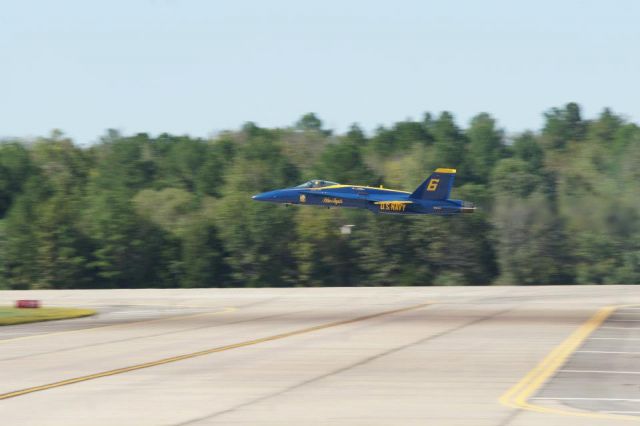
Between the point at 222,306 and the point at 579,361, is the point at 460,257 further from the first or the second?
the point at 579,361

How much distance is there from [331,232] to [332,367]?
311 feet

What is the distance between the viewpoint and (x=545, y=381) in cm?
2175

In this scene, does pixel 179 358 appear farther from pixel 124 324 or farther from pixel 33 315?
pixel 33 315

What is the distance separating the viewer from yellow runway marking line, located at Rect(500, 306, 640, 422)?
17812 millimetres

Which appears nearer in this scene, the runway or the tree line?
the runway

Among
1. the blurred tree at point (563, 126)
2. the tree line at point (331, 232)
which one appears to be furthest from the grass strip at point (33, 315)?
the blurred tree at point (563, 126)

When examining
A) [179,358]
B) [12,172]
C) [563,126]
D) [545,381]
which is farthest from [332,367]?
[563,126]

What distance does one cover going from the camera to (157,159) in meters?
175

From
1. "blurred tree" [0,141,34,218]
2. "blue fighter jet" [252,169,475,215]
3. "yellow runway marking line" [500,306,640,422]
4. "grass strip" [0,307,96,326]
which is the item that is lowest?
"yellow runway marking line" [500,306,640,422]

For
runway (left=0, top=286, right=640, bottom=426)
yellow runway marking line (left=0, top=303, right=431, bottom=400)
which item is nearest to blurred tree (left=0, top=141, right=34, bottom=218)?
runway (left=0, top=286, right=640, bottom=426)

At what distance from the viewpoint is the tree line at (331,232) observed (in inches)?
4058

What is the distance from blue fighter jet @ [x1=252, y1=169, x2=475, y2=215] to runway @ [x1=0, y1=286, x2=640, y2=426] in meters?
22.3

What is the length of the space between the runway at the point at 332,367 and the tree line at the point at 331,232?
45.9 metres

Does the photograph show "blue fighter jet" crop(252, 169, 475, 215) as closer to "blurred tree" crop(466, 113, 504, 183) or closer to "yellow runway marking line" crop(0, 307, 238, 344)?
"yellow runway marking line" crop(0, 307, 238, 344)
